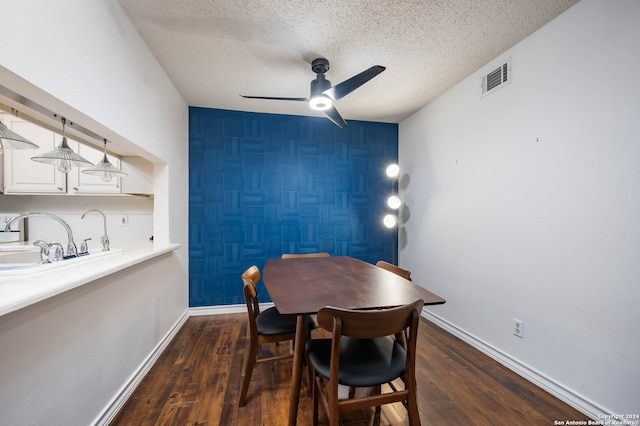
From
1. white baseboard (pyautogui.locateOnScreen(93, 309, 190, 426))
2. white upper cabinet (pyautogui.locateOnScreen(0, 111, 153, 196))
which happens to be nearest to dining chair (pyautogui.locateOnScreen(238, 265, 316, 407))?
white baseboard (pyautogui.locateOnScreen(93, 309, 190, 426))

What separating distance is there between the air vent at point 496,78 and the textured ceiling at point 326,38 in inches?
4.8

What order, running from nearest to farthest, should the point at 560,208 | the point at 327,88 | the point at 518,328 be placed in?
1. the point at 560,208
2. the point at 518,328
3. the point at 327,88

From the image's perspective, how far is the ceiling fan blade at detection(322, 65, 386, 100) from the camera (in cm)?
185

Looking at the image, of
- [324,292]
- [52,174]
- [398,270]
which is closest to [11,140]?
[52,174]

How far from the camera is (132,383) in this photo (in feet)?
5.89

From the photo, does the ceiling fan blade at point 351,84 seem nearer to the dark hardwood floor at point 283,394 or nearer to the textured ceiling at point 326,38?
the textured ceiling at point 326,38

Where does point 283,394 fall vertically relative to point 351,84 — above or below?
below

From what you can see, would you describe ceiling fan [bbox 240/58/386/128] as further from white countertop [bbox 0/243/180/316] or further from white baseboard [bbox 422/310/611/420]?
white baseboard [bbox 422/310/611/420]

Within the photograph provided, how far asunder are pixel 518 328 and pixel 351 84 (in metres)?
2.36

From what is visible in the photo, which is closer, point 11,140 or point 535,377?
point 11,140

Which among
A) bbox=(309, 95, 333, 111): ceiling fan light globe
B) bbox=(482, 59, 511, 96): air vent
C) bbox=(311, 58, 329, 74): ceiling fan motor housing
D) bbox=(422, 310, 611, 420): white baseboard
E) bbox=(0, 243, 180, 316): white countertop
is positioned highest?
bbox=(311, 58, 329, 74): ceiling fan motor housing

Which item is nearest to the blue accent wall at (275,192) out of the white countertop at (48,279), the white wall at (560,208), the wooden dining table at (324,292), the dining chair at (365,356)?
the white wall at (560,208)

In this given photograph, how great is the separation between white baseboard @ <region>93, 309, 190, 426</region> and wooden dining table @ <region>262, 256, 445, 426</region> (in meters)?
1.12

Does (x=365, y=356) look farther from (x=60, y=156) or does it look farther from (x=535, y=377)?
(x=60, y=156)
